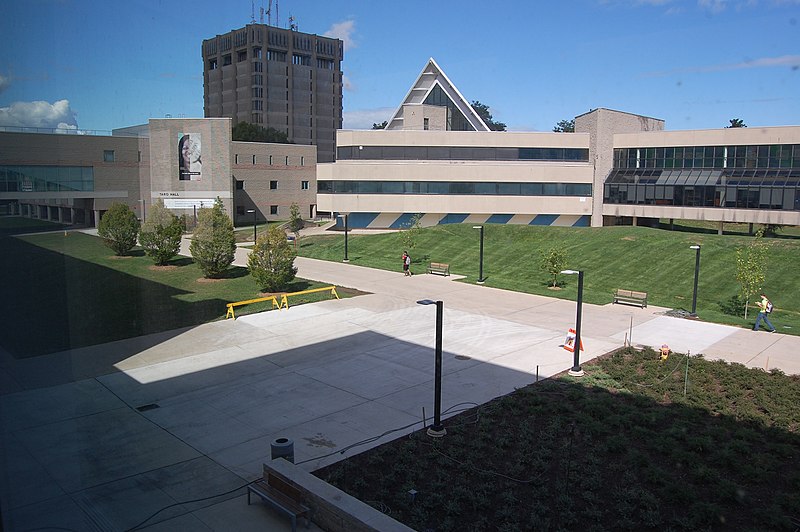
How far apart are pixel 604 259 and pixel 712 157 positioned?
2029 centimetres

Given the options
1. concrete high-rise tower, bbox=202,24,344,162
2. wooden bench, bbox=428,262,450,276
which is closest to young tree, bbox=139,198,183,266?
wooden bench, bbox=428,262,450,276

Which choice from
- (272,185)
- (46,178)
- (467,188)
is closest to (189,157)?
(272,185)

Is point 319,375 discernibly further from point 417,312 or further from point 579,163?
point 579,163

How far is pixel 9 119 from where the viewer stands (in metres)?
7.61

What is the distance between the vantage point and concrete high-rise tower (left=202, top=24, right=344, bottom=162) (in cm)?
10444

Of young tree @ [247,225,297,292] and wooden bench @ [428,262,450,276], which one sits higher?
young tree @ [247,225,297,292]

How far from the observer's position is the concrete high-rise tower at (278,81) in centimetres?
10444

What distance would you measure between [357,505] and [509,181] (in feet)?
147

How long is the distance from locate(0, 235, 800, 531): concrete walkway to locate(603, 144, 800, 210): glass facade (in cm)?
2592

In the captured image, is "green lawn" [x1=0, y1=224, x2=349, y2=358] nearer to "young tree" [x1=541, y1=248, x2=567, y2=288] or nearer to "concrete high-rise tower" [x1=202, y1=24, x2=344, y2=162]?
"young tree" [x1=541, y1=248, x2=567, y2=288]

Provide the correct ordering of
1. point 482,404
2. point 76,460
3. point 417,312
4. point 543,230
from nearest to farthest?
point 76,460
point 482,404
point 417,312
point 543,230

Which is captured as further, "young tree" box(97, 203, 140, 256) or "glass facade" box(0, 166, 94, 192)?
"young tree" box(97, 203, 140, 256)

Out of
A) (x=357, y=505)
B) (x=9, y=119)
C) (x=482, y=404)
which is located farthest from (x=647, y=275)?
(x=9, y=119)

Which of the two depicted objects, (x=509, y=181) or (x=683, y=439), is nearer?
(x=683, y=439)
